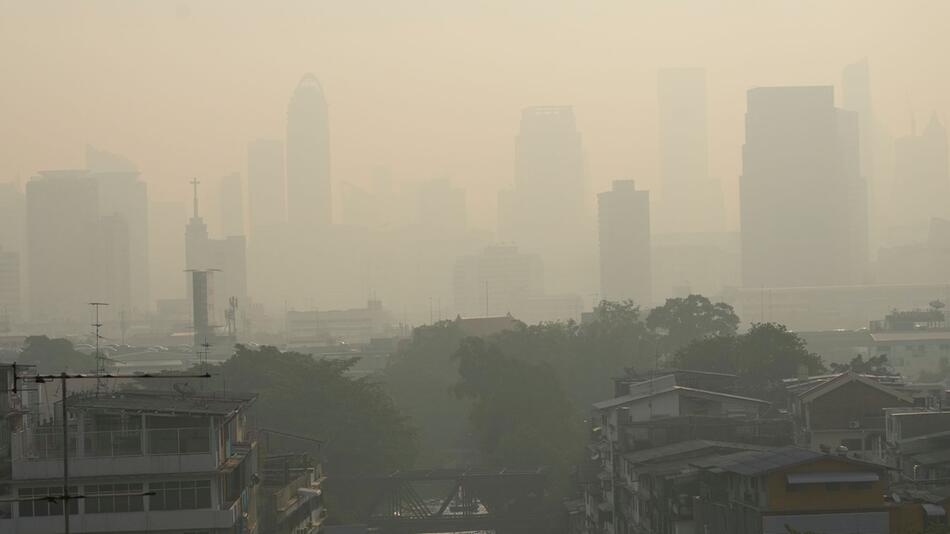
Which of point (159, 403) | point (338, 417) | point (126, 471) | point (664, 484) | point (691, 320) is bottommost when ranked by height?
point (338, 417)

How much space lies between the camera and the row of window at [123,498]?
848 inches

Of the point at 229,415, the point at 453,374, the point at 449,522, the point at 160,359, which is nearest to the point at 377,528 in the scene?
the point at 449,522

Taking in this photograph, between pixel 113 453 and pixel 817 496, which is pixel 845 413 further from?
pixel 113 453

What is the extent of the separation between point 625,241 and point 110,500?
16434 centimetres

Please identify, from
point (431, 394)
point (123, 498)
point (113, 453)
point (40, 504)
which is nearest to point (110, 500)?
point (123, 498)

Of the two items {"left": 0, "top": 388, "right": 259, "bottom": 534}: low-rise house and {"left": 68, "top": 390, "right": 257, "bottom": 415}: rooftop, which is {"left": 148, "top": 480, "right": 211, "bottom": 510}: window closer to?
{"left": 0, "top": 388, "right": 259, "bottom": 534}: low-rise house

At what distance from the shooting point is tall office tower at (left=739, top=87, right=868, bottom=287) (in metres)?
183

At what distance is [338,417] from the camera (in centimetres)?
4525

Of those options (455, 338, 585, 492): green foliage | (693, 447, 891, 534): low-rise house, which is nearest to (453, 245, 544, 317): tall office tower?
(455, 338, 585, 492): green foliage

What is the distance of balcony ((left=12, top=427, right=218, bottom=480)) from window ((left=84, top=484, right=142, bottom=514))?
0.18 metres

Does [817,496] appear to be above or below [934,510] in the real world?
above

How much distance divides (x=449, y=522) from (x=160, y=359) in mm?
68460

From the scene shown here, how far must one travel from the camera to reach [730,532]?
74.7 feet

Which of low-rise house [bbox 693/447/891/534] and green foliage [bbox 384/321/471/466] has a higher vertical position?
low-rise house [bbox 693/447/891/534]
